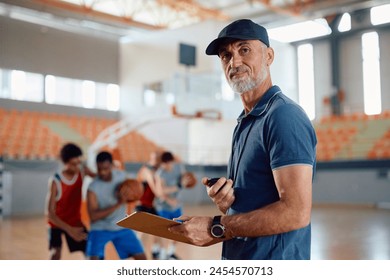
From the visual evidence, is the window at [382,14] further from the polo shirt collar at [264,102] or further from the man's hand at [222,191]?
the man's hand at [222,191]

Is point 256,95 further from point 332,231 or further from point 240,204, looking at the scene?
point 332,231

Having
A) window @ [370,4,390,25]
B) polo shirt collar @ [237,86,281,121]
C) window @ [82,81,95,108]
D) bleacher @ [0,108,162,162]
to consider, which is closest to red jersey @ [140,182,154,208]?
window @ [82,81,95,108]

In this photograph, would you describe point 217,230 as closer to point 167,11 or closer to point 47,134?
point 47,134

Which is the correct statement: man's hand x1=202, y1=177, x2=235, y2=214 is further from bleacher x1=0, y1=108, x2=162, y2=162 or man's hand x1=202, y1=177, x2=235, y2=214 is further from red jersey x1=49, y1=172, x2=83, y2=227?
bleacher x1=0, y1=108, x2=162, y2=162

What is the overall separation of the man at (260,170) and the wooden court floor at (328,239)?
241cm

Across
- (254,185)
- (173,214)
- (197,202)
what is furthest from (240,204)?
(197,202)

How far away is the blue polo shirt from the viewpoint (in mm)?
1379

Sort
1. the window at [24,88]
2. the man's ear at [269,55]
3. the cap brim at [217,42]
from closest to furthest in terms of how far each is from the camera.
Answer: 1. the cap brim at [217,42]
2. the man's ear at [269,55]
3. the window at [24,88]

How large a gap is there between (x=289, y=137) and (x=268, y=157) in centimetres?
12

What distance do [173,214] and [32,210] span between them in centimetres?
741

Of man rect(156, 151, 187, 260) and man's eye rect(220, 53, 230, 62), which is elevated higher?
man's eye rect(220, 53, 230, 62)

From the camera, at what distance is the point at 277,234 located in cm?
152

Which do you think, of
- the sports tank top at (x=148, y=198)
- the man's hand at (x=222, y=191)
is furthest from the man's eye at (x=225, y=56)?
the sports tank top at (x=148, y=198)

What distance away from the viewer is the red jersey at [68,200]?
3840 millimetres
